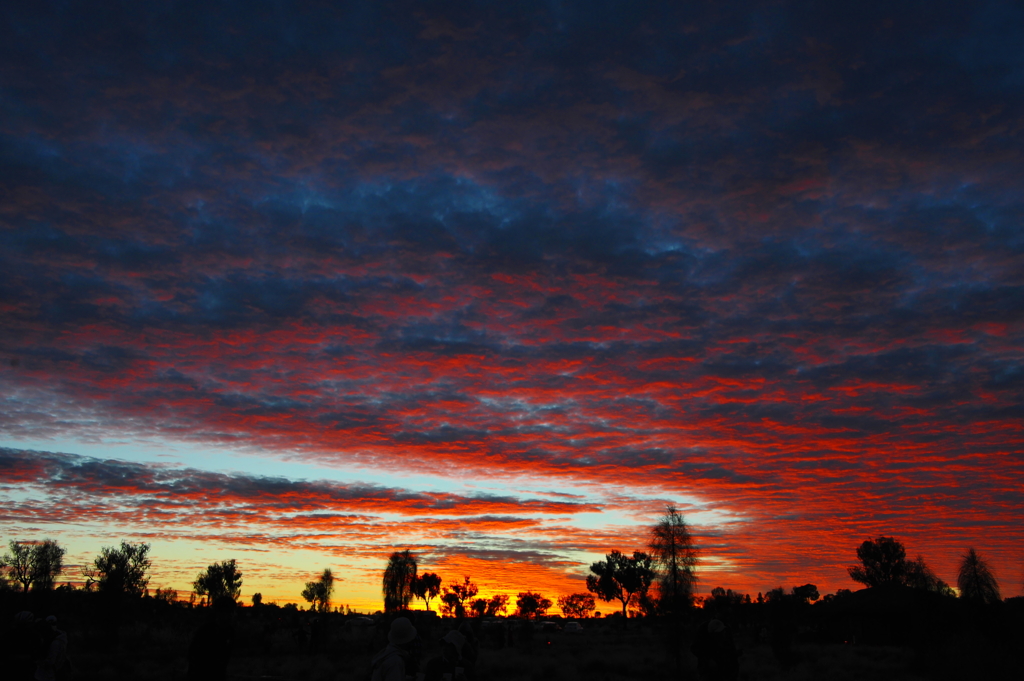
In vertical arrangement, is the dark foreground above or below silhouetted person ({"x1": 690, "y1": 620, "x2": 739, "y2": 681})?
below

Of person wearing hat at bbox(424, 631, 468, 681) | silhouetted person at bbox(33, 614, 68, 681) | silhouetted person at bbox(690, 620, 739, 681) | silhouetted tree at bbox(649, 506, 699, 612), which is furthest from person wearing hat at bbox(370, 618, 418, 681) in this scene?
silhouetted tree at bbox(649, 506, 699, 612)

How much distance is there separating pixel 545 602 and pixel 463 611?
31963 millimetres

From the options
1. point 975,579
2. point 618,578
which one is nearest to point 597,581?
point 618,578

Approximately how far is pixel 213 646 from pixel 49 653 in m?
2.69

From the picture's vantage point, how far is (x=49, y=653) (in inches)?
397

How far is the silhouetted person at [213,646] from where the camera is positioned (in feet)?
31.7

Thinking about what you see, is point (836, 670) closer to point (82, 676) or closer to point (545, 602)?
point (82, 676)

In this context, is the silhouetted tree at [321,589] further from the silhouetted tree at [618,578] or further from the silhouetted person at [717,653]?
the silhouetted person at [717,653]

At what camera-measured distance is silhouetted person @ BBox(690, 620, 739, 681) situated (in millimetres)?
9641

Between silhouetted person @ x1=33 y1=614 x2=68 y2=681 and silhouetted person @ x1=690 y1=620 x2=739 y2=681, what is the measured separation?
9699mm

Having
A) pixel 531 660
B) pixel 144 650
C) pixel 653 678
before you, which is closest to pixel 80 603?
pixel 144 650

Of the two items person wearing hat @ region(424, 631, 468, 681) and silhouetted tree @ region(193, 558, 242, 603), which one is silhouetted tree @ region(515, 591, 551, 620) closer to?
silhouetted tree @ region(193, 558, 242, 603)

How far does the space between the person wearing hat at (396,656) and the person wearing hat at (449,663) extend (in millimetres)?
615

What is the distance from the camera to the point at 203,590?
10962 cm
